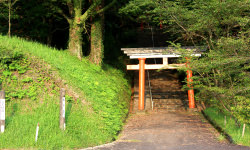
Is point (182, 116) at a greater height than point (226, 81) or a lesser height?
lesser

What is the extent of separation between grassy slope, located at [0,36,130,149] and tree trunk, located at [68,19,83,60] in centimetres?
138

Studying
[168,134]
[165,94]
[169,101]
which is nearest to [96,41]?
[169,101]

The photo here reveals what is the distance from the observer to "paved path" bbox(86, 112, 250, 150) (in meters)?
8.75

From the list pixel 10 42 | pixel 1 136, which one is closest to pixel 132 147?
pixel 1 136

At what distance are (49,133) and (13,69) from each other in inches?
137

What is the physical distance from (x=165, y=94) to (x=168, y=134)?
26.5 ft

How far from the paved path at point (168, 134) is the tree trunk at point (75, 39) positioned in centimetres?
422

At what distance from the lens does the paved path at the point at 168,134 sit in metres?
8.75

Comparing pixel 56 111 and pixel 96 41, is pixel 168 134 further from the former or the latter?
pixel 96 41

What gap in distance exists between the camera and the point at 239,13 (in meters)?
11.9

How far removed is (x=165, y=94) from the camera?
18.5m

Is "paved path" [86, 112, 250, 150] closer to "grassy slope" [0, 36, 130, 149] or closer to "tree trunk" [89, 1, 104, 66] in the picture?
"grassy slope" [0, 36, 130, 149]

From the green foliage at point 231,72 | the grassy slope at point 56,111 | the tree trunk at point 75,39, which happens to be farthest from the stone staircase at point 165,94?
the green foliage at point 231,72

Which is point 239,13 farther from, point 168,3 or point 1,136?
point 1,136
